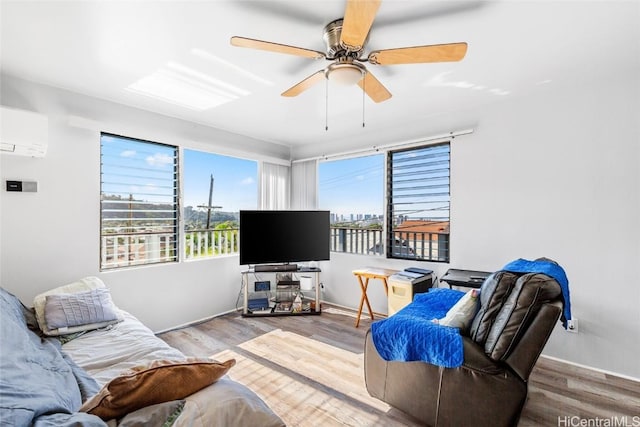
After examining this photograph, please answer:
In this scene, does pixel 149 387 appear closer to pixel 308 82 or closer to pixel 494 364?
pixel 494 364

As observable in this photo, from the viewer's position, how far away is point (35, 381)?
1.16 metres

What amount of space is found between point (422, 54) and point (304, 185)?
10.6ft

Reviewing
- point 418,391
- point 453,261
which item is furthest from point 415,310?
point 453,261

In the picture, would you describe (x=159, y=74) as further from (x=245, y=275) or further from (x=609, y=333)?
(x=609, y=333)

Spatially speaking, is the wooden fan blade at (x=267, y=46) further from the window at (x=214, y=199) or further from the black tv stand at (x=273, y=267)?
the black tv stand at (x=273, y=267)

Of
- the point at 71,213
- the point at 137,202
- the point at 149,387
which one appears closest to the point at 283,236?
the point at 137,202

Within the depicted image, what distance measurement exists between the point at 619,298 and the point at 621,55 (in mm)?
1906

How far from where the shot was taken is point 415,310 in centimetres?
236

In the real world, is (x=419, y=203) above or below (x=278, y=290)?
above

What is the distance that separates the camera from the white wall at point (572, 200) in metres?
2.42

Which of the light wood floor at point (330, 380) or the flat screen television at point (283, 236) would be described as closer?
the light wood floor at point (330, 380)

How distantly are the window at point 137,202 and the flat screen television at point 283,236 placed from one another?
85cm

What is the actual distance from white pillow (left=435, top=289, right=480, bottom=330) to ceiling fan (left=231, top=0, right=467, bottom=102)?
4.91 feet

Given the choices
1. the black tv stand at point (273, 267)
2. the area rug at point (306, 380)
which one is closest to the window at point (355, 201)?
the black tv stand at point (273, 267)
